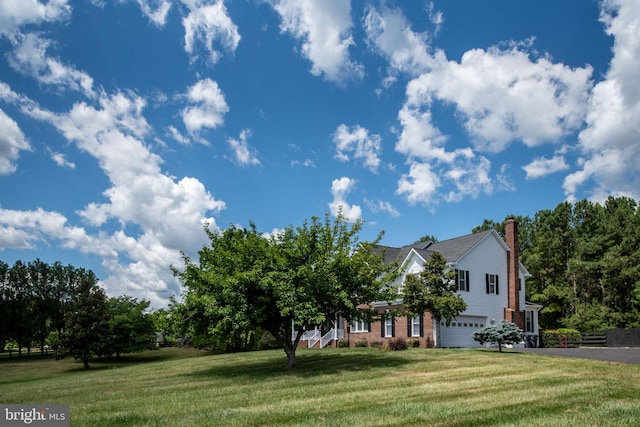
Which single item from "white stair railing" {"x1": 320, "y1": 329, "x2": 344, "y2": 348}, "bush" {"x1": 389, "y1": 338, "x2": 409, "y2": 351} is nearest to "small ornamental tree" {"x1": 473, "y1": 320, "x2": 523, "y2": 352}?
"bush" {"x1": 389, "y1": 338, "x2": 409, "y2": 351}

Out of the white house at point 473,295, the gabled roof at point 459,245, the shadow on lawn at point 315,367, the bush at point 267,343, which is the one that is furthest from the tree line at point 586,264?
the shadow on lawn at point 315,367

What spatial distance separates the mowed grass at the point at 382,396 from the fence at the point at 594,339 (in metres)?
18.6

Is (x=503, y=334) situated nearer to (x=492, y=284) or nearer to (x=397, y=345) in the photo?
(x=397, y=345)

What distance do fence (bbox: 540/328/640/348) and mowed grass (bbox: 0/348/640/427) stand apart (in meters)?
18.6

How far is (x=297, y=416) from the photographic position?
10328 mm

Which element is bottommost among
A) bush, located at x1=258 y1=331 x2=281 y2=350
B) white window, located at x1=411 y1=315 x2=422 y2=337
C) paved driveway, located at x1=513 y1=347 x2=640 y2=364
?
bush, located at x1=258 y1=331 x2=281 y2=350

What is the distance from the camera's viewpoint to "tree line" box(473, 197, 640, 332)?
4816 cm

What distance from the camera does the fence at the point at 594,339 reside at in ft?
124

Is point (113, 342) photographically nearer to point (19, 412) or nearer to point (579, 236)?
point (19, 412)

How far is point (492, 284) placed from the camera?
36.2 m

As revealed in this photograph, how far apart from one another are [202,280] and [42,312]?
174ft

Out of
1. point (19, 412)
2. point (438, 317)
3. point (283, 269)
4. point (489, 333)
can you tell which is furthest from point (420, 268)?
point (19, 412)

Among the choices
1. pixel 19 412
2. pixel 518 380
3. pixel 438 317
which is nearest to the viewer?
pixel 19 412

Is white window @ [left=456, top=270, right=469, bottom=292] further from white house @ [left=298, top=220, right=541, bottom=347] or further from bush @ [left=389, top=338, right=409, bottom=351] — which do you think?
bush @ [left=389, top=338, right=409, bottom=351]
